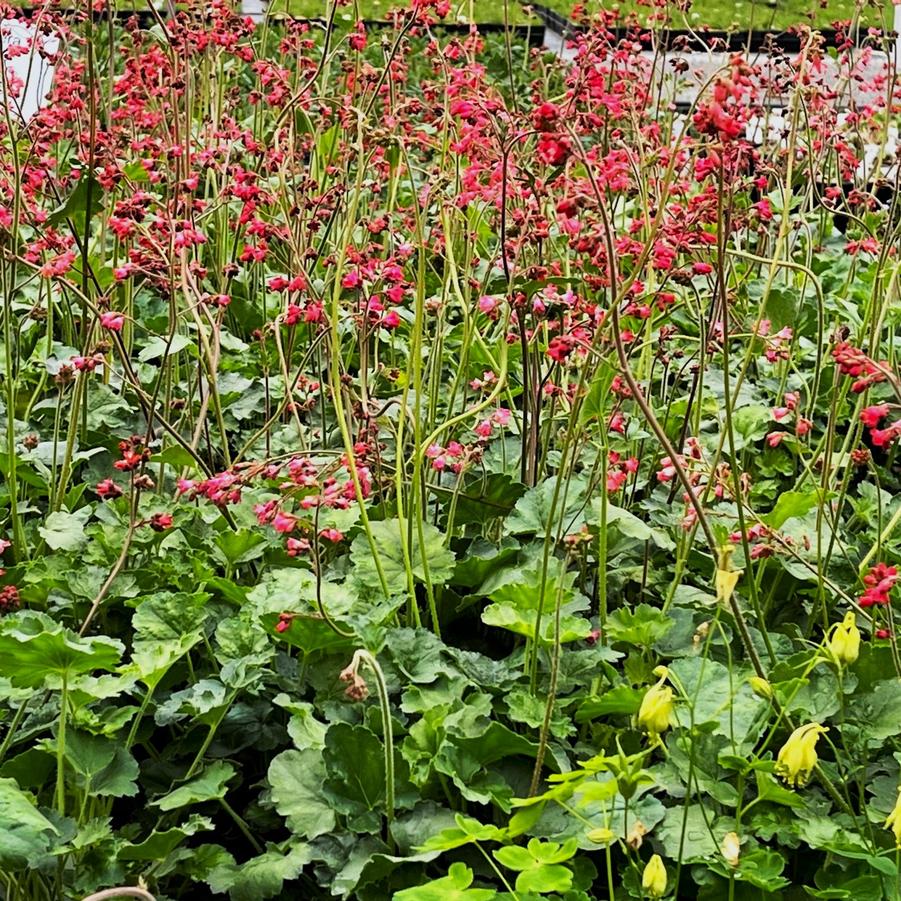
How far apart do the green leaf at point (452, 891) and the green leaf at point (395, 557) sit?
73cm

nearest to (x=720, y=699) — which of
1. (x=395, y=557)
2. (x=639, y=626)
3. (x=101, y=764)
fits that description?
(x=639, y=626)

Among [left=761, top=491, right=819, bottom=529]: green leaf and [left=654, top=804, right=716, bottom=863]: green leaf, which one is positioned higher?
[left=761, top=491, right=819, bottom=529]: green leaf

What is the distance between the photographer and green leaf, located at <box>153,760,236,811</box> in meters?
1.81

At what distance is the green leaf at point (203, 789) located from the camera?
181cm

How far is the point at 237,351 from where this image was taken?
332 centimetres

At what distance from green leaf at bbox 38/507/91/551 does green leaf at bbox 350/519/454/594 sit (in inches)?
18.8

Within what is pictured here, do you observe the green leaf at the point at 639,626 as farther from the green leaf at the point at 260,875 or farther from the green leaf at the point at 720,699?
the green leaf at the point at 260,875

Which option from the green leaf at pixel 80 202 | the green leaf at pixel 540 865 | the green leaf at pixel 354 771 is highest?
the green leaf at pixel 80 202

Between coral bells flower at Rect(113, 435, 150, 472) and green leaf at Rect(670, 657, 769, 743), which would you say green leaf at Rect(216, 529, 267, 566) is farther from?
green leaf at Rect(670, 657, 769, 743)

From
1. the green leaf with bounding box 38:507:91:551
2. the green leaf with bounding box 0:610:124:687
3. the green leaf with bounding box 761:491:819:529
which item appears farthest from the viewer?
the green leaf with bounding box 38:507:91:551

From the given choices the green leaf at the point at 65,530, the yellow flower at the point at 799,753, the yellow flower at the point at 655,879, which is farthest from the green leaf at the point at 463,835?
the green leaf at the point at 65,530

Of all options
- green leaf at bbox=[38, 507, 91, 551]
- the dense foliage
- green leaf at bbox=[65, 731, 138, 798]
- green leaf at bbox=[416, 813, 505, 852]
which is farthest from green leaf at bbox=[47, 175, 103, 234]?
green leaf at bbox=[416, 813, 505, 852]

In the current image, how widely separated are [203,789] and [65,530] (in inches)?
27.9

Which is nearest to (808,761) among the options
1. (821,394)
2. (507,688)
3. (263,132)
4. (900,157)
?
(507,688)
